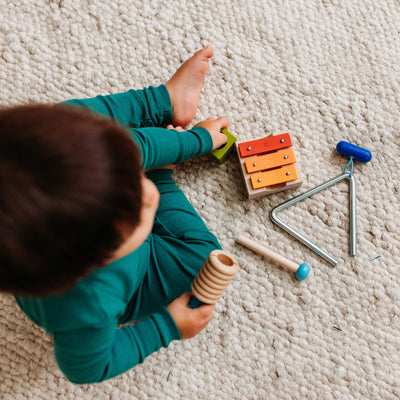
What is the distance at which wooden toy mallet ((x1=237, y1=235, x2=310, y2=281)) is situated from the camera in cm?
72

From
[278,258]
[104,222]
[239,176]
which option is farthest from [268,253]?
[104,222]

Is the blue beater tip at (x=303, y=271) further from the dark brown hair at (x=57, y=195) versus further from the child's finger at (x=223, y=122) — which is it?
the dark brown hair at (x=57, y=195)

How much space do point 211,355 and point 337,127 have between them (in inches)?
19.0

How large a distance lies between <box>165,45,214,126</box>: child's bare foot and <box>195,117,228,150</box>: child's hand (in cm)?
4

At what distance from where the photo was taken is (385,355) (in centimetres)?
72

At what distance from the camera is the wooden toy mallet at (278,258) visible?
72 cm

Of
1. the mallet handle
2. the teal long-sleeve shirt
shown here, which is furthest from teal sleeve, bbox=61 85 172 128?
the mallet handle

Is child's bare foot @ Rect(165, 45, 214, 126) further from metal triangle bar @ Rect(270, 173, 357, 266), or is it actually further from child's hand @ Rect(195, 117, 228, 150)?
metal triangle bar @ Rect(270, 173, 357, 266)

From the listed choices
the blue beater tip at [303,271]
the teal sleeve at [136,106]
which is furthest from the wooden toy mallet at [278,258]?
the teal sleeve at [136,106]

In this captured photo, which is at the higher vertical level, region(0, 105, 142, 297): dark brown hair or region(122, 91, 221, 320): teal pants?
region(0, 105, 142, 297): dark brown hair

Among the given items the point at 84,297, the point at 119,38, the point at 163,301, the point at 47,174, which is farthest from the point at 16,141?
the point at 119,38

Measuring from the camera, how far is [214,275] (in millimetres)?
511

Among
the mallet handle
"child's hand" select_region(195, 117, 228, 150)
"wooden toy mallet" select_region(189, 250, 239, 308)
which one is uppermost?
"child's hand" select_region(195, 117, 228, 150)

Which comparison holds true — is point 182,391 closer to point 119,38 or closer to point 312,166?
point 312,166
